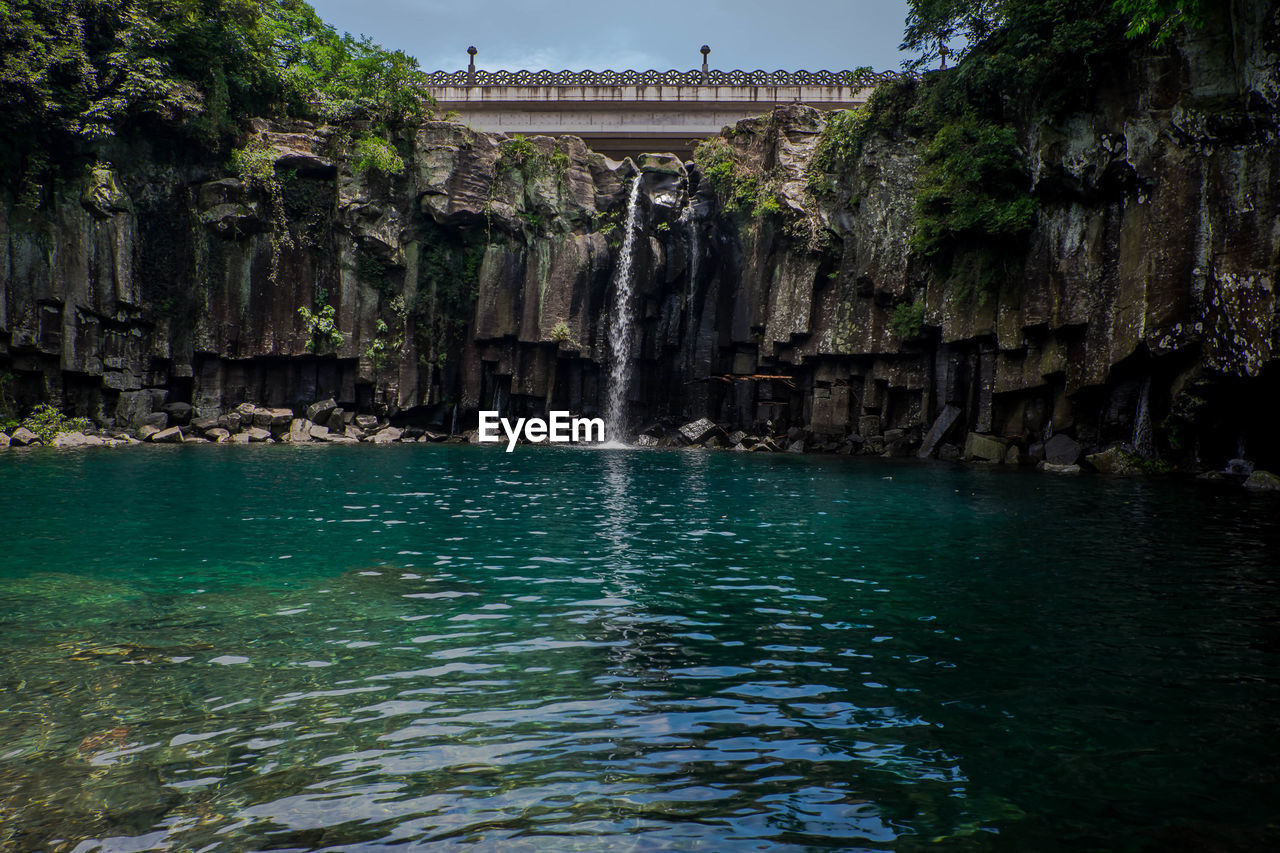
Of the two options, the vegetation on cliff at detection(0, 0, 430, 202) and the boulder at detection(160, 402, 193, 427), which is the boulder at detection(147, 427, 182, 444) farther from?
the vegetation on cliff at detection(0, 0, 430, 202)

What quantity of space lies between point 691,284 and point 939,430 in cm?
1491

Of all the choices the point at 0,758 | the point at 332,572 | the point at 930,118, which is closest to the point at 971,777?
the point at 0,758

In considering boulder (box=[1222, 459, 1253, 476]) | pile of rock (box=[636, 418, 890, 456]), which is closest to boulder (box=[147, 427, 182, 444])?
pile of rock (box=[636, 418, 890, 456])

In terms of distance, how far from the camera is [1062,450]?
24812 mm

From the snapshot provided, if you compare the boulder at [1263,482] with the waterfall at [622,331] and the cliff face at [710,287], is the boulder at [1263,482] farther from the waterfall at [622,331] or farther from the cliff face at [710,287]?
the waterfall at [622,331]

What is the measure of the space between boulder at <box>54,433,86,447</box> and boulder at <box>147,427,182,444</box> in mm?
2730

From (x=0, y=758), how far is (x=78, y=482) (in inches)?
661

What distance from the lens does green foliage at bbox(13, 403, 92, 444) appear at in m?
31.2

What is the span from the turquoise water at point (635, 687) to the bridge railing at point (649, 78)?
3590cm

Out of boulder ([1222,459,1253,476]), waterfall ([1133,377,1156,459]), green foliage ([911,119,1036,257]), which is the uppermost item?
green foliage ([911,119,1036,257])

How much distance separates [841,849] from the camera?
3.90m

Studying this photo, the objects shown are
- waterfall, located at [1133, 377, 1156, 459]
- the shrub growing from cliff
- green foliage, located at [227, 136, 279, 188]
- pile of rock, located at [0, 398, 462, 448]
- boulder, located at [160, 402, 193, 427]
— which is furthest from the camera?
green foliage, located at [227, 136, 279, 188]

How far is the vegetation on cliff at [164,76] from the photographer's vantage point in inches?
1191

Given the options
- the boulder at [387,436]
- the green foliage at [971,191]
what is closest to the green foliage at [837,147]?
the green foliage at [971,191]
